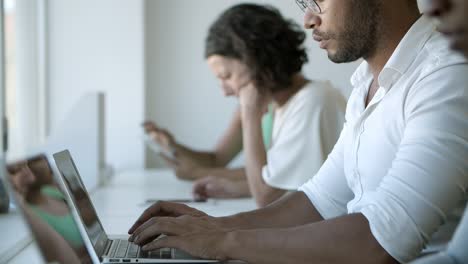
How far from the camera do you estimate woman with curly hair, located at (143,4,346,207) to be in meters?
1.86

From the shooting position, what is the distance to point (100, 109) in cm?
250

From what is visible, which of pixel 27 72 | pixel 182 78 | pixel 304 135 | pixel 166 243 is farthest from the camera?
pixel 182 78

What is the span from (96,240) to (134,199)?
91cm

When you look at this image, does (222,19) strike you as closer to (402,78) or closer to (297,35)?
(297,35)

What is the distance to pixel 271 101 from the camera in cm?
212

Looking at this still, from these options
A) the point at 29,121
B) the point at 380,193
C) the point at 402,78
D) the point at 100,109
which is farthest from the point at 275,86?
the point at 29,121

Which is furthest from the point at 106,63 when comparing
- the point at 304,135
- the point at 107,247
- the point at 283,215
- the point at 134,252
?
the point at 134,252

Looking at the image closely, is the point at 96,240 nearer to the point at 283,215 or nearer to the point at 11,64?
the point at 283,215

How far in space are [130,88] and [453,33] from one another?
2.78 metres

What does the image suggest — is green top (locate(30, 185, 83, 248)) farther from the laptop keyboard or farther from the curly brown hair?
the curly brown hair

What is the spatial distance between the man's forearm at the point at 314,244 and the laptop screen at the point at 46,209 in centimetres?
23

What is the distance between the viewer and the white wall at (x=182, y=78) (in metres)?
3.32

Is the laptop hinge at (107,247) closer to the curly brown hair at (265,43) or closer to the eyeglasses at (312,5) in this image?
the eyeglasses at (312,5)

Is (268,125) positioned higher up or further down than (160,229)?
further down
